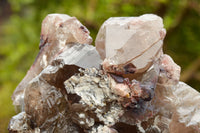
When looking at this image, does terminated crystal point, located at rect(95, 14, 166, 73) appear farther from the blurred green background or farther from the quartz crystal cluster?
the blurred green background

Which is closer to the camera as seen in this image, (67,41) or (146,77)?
(146,77)

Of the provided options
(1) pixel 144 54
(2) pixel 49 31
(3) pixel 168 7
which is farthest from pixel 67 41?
(3) pixel 168 7

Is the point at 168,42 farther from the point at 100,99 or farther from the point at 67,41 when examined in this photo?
the point at 100,99

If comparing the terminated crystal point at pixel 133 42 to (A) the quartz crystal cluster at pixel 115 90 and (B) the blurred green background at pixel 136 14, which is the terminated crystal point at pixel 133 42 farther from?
(B) the blurred green background at pixel 136 14

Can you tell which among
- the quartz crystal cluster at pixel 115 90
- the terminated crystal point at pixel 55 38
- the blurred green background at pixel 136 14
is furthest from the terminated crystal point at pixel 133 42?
the blurred green background at pixel 136 14

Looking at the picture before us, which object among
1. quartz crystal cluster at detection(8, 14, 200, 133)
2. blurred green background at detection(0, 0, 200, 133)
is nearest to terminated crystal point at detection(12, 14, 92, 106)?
quartz crystal cluster at detection(8, 14, 200, 133)
